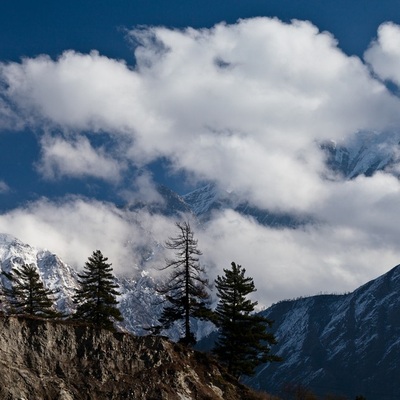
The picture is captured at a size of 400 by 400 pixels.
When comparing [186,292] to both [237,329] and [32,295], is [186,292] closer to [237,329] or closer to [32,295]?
[237,329]

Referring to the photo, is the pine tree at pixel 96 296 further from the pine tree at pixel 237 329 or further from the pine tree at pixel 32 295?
the pine tree at pixel 237 329

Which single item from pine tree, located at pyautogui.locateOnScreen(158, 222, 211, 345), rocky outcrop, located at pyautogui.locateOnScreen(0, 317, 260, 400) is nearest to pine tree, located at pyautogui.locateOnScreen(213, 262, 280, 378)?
pine tree, located at pyautogui.locateOnScreen(158, 222, 211, 345)

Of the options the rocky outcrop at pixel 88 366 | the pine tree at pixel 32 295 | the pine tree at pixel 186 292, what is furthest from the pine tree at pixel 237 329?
the pine tree at pixel 32 295

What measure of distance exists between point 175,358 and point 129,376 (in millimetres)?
4430

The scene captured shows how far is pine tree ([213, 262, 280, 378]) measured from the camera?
214ft

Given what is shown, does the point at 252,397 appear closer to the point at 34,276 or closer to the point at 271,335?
the point at 271,335

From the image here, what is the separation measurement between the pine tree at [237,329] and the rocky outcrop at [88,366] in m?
9.45

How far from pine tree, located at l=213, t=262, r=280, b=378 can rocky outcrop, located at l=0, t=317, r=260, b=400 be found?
9446 millimetres

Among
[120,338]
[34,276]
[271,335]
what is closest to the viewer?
[120,338]

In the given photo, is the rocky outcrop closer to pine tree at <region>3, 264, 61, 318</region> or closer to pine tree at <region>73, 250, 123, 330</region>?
pine tree at <region>73, 250, 123, 330</region>

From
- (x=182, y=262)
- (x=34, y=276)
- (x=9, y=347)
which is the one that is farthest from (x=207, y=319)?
(x=34, y=276)

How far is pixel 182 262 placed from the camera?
198ft

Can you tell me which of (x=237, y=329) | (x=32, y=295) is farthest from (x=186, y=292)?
(x=32, y=295)

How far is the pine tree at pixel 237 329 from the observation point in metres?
65.2
